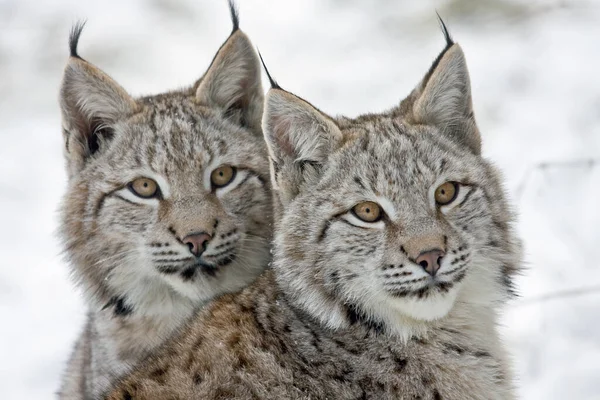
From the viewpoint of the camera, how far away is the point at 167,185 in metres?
5.96

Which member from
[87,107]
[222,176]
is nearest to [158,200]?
[222,176]

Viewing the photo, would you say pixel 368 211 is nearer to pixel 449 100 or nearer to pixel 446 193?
pixel 446 193

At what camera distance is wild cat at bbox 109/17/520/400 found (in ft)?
16.2

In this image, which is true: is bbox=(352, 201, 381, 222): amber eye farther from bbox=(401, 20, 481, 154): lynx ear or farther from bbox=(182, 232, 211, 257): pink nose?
bbox=(182, 232, 211, 257): pink nose

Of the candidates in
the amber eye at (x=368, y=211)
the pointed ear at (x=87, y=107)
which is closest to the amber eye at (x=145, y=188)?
the pointed ear at (x=87, y=107)

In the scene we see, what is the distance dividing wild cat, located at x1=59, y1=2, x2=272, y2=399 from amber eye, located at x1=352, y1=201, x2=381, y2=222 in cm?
84

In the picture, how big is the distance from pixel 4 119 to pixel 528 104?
6.29m

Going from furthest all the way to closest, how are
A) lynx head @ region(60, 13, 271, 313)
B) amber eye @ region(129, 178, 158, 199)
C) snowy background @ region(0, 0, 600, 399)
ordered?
1. snowy background @ region(0, 0, 600, 399)
2. amber eye @ region(129, 178, 158, 199)
3. lynx head @ region(60, 13, 271, 313)

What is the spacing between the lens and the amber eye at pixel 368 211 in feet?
17.0

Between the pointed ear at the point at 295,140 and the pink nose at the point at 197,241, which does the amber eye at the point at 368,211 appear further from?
the pink nose at the point at 197,241

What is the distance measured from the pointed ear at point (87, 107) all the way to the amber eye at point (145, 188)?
51 centimetres

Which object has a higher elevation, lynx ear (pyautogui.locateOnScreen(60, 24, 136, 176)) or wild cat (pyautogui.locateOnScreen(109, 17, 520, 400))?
lynx ear (pyautogui.locateOnScreen(60, 24, 136, 176))

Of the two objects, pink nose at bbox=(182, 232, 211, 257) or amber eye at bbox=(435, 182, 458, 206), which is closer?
amber eye at bbox=(435, 182, 458, 206)

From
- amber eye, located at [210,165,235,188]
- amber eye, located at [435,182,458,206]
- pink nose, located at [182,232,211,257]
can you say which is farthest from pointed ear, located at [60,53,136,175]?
amber eye, located at [435,182,458,206]
